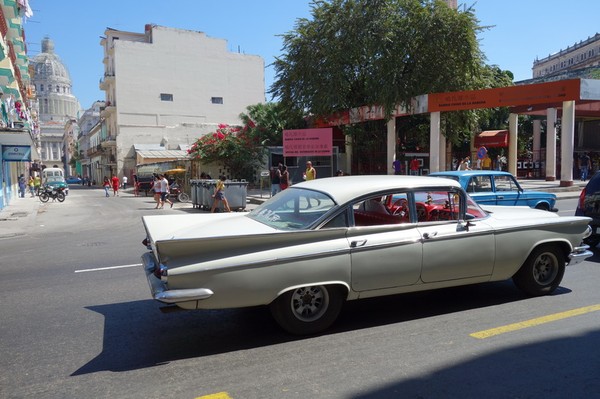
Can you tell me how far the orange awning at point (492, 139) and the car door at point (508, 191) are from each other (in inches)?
855

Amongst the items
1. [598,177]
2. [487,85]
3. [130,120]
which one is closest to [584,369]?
[598,177]

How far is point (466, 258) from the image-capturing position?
5.09 metres

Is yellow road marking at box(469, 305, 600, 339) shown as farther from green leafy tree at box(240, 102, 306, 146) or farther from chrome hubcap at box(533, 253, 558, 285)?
green leafy tree at box(240, 102, 306, 146)

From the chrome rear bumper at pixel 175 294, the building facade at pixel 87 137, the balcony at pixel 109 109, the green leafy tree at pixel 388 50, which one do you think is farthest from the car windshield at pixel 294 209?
the building facade at pixel 87 137

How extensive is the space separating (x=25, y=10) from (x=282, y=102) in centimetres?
1712

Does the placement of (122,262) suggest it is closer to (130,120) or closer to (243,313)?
(243,313)

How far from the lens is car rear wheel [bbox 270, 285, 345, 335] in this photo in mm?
4418

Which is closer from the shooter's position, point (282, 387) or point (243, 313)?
point (282, 387)

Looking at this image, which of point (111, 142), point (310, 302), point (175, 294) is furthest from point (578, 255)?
point (111, 142)

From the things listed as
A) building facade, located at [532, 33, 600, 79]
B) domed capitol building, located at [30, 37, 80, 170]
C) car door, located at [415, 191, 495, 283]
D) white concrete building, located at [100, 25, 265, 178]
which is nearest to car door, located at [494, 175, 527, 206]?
car door, located at [415, 191, 495, 283]

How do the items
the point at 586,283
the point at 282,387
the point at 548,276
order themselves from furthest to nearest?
the point at 586,283 → the point at 548,276 → the point at 282,387

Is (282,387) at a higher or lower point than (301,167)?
lower

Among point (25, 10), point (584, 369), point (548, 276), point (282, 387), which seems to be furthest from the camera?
point (25, 10)

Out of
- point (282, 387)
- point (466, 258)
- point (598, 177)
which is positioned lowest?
point (282, 387)
